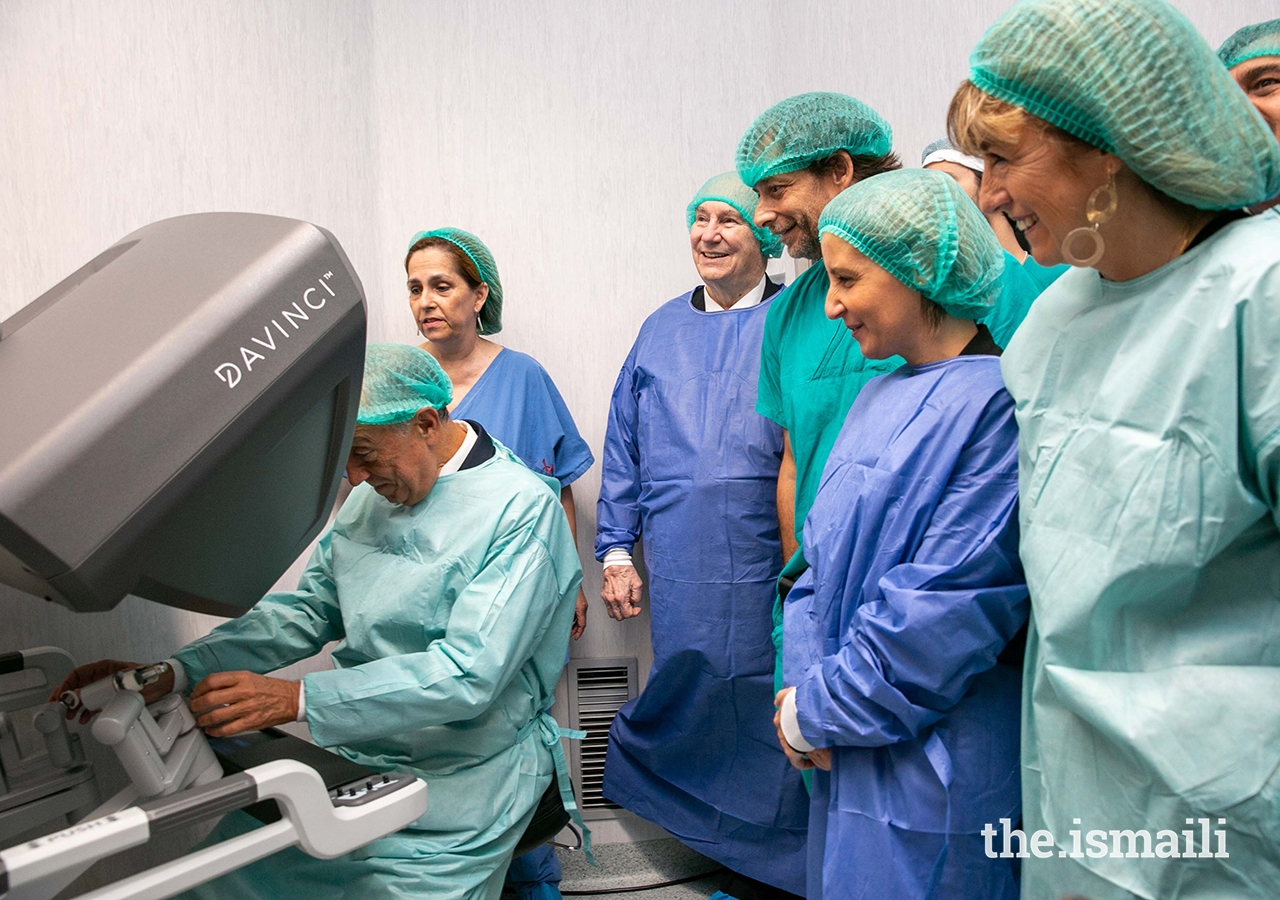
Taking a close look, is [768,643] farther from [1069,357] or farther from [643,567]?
[1069,357]

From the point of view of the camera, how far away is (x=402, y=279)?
275cm

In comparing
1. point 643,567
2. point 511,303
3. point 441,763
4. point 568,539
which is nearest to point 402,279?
point 511,303

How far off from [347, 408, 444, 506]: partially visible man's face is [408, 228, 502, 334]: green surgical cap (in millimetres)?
951

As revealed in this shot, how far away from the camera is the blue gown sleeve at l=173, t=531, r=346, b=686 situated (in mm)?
1602

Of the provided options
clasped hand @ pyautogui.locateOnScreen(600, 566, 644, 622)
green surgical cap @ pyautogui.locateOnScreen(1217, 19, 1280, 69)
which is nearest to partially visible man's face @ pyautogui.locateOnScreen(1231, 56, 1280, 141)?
green surgical cap @ pyautogui.locateOnScreen(1217, 19, 1280, 69)

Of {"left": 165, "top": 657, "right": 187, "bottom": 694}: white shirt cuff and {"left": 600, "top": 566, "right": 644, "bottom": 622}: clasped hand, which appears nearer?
{"left": 165, "top": 657, "right": 187, "bottom": 694}: white shirt cuff

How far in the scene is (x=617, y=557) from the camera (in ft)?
8.25

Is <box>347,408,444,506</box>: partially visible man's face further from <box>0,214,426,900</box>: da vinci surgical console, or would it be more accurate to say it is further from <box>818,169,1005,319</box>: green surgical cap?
<box>818,169,1005,319</box>: green surgical cap

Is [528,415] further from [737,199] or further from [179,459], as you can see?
[179,459]

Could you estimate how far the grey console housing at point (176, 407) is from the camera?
80 cm

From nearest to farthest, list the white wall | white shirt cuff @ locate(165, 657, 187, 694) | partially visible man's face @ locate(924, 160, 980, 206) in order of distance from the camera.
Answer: white shirt cuff @ locate(165, 657, 187, 694)
partially visible man's face @ locate(924, 160, 980, 206)
the white wall

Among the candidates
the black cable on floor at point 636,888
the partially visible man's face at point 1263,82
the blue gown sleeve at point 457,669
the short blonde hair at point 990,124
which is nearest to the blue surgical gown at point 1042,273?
the partially visible man's face at point 1263,82

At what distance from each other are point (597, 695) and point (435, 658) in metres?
1.44

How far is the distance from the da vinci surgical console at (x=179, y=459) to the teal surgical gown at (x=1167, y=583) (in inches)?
30.9
